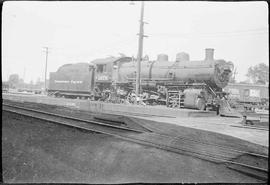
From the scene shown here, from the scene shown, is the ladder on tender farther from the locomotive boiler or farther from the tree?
the tree

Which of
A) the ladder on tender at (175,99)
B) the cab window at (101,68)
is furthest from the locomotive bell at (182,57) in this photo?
the cab window at (101,68)

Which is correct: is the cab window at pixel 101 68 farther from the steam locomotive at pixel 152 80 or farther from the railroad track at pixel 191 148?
the railroad track at pixel 191 148

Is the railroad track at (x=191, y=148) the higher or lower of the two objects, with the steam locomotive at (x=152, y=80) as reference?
lower

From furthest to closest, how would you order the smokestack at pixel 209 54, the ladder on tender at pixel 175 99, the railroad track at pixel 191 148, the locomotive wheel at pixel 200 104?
the smokestack at pixel 209 54
the ladder on tender at pixel 175 99
the locomotive wheel at pixel 200 104
the railroad track at pixel 191 148

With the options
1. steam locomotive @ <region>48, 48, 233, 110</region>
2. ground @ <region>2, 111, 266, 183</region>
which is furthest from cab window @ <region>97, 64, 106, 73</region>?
ground @ <region>2, 111, 266, 183</region>

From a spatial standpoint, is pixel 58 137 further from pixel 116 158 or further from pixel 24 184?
pixel 24 184

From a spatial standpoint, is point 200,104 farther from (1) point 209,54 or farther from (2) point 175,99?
(1) point 209,54

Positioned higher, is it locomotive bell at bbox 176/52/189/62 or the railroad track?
locomotive bell at bbox 176/52/189/62

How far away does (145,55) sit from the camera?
1928 centimetres

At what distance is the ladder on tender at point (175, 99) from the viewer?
14.7 m

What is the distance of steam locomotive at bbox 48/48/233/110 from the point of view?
565 inches

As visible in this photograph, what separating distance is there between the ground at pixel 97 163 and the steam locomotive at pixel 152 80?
898 cm

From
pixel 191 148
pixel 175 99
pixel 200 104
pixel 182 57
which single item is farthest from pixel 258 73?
A: pixel 191 148

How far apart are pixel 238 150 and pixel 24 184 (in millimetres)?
3962
